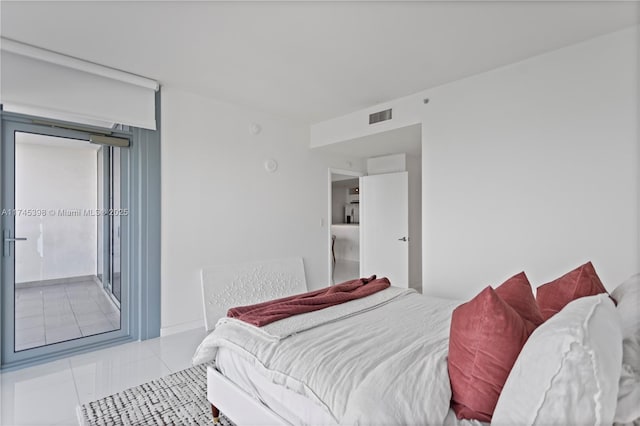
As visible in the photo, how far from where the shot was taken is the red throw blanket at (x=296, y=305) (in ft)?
6.56

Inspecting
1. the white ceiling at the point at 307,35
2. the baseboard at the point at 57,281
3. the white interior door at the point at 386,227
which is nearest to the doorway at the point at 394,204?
the white interior door at the point at 386,227

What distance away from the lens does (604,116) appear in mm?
2451

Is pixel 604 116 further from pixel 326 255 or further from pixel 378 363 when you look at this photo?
pixel 326 255

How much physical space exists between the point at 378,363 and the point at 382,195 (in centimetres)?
402

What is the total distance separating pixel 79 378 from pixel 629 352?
343 centimetres

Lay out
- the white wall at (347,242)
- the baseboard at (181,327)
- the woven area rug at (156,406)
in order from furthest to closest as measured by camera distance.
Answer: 1. the white wall at (347,242)
2. the baseboard at (181,327)
3. the woven area rug at (156,406)

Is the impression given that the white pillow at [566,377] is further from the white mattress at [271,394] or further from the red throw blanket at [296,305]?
the red throw blanket at [296,305]

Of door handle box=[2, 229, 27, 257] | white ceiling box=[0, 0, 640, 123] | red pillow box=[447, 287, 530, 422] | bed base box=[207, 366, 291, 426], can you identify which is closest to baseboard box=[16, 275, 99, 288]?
door handle box=[2, 229, 27, 257]

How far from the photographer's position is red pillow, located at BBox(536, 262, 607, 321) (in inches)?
62.7

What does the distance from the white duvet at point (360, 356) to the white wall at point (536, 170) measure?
3.44ft

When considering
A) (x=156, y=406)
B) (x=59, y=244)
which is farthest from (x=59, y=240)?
(x=156, y=406)

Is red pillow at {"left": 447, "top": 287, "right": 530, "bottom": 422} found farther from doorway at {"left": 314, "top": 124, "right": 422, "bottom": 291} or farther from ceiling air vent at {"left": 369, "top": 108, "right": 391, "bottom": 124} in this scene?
doorway at {"left": 314, "top": 124, "right": 422, "bottom": 291}

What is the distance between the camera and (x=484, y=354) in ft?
3.76

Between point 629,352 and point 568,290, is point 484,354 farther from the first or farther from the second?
point 568,290
